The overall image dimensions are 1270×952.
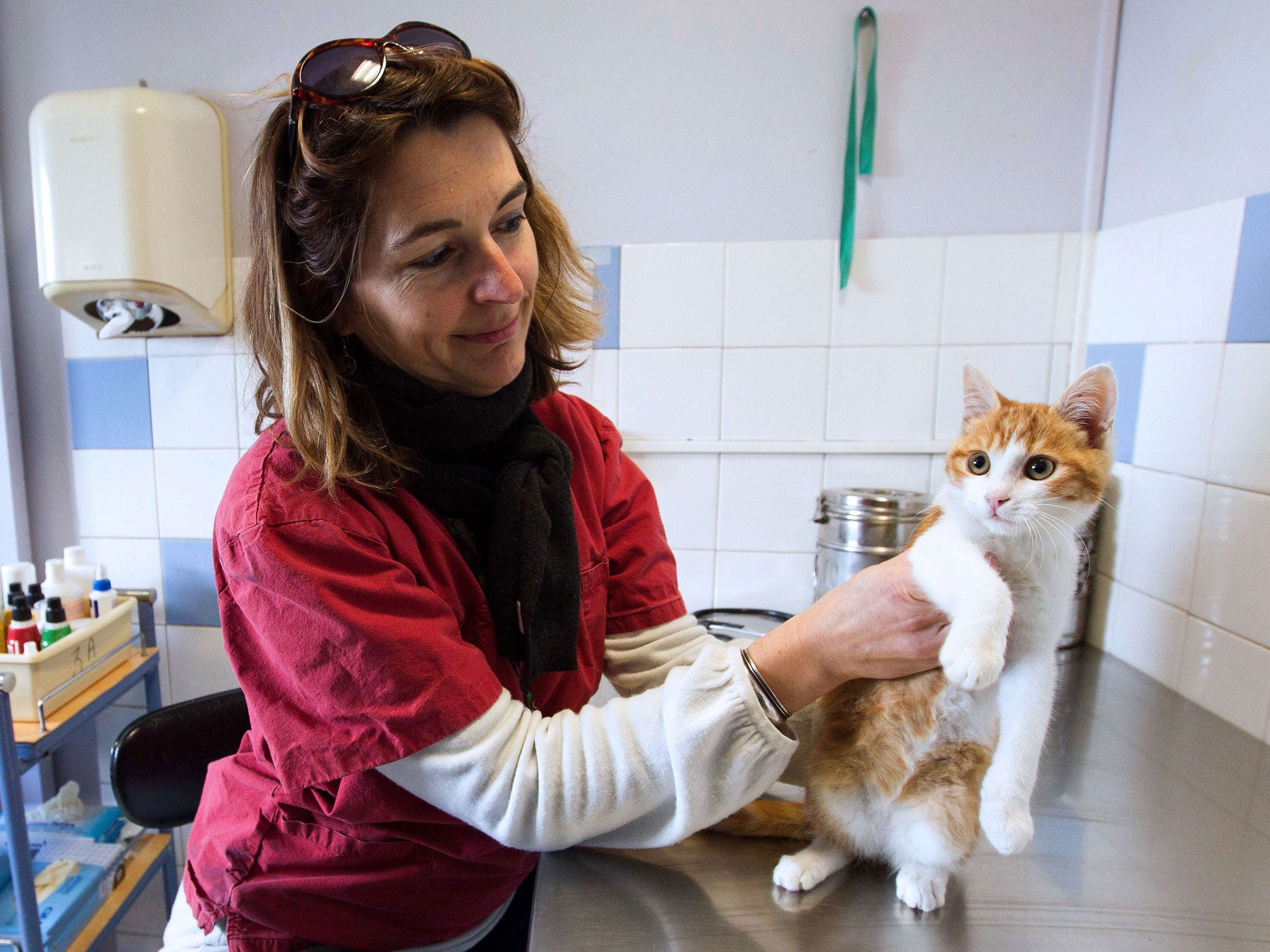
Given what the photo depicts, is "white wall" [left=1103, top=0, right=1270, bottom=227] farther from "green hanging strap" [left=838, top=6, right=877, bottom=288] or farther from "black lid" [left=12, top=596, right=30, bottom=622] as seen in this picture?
"black lid" [left=12, top=596, right=30, bottom=622]

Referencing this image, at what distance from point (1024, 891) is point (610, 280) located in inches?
47.6

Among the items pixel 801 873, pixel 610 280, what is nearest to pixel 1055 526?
pixel 801 873

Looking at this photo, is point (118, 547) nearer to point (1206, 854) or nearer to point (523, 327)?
point (523, 327)

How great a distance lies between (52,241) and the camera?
50.6 inches

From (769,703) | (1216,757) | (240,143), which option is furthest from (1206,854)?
(240,143)

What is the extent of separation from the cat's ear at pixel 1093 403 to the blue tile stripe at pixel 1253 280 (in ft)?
1.79

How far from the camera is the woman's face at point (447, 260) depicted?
59cm

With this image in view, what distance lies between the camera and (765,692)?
579 millimetres

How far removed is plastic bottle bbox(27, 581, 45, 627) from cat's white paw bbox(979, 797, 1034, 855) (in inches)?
63.1

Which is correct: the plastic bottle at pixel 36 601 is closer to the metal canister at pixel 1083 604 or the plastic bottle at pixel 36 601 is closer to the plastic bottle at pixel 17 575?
the plastic bottle at pixel 17 575

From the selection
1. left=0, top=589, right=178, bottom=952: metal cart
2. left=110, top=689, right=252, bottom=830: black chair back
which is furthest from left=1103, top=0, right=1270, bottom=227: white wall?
left=0, top=589, right=178, bottom=952: metal cart

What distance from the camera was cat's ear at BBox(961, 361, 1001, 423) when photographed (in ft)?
2.13

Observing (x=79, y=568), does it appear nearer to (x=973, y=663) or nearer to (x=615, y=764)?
(x=615, y=764)

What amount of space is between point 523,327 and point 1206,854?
0.93 metres
